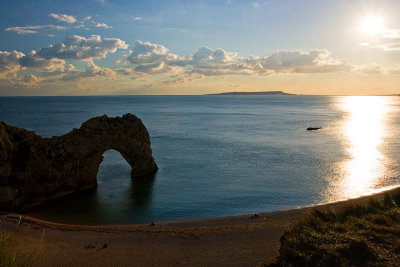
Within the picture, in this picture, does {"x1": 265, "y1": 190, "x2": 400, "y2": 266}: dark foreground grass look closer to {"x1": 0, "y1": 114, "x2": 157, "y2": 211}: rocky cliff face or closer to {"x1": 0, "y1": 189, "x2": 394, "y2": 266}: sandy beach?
{"x1": 0, "y1": 189, "x2": 394, "y2": 266}: sandy beach

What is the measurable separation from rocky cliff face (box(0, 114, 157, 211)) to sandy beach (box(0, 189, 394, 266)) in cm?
405

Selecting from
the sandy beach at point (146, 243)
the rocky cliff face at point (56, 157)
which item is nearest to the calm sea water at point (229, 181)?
the rocky cliff face at point (56, 157)

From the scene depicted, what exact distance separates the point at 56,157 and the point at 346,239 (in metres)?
23.6

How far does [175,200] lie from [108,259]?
523 inches

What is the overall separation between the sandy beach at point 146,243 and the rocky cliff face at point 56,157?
4.05 meters

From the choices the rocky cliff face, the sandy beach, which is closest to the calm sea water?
the rocky cliff face

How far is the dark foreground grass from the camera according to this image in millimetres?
11055

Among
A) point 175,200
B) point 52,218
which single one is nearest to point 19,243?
point 52,218

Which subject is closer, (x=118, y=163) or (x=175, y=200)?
(x=175, y=200)

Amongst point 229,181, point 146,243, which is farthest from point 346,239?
point 229,181

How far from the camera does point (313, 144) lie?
57.7 m

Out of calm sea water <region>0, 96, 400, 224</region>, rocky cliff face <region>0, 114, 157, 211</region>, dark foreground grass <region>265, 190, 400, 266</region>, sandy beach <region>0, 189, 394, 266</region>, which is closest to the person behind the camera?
dark foreground grass <region>265, 190, 400, 266</region>

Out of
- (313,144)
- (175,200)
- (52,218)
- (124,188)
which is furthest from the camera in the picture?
(313,144)

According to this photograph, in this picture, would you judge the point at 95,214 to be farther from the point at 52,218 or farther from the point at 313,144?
the point at 313,144
